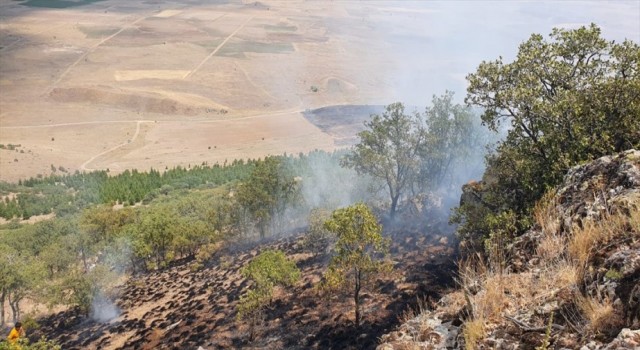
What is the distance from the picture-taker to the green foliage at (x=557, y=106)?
16.5m

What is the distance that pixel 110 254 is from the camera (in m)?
45.7

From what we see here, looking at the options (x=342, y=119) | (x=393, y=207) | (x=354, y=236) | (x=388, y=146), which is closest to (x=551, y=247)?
(x=354, y=236)

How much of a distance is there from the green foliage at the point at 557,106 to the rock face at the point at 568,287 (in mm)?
4114

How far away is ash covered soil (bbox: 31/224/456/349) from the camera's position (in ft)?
86.9

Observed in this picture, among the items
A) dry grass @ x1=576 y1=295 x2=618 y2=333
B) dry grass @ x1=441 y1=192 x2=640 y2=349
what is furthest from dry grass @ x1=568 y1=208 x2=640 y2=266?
dry grass @ x1=576 y1=295 x2=618 y2=333

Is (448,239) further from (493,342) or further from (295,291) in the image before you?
(493,342)

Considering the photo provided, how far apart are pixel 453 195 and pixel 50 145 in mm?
79607

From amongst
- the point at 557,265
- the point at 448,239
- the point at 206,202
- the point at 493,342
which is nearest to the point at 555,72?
the point at 557,265

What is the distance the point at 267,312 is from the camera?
3102 centimetres

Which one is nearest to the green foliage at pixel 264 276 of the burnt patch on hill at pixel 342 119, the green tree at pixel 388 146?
the green tree at pixel 388 146

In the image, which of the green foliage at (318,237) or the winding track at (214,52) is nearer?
the green foliage at (318,237)

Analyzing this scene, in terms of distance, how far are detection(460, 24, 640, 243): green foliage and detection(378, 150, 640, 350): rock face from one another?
411 centimetres

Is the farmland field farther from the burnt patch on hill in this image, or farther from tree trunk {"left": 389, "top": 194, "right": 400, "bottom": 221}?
tree trunk {"left": 389, "top": 194, "right": 400, "bottom": 221}

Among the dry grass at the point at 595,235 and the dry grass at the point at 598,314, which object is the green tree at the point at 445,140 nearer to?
the dry grass at the point at 595,235
